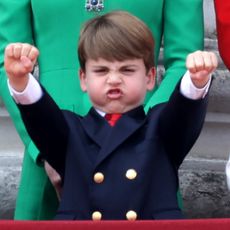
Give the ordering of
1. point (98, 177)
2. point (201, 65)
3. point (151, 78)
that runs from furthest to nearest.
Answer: point (151, 78) < point (98, 177) < point (201, 65)

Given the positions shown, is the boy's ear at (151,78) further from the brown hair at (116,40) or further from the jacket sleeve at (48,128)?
the jacket sleeve at (48,128)

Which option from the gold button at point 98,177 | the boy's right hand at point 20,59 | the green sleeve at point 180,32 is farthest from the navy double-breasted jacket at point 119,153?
the green sleeve at point 180,32

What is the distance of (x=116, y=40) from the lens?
2041 mm

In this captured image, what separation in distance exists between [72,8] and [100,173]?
0.43 m

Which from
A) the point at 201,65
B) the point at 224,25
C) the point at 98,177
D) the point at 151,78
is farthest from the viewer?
the point at 224,25

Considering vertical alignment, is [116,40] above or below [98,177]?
above

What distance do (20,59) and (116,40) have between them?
0.77ft

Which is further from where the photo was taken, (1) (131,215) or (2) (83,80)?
(2) (83,80)

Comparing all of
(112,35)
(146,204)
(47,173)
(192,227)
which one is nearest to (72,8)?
(112,35)

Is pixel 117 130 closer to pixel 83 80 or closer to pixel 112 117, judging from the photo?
pixel 112 117

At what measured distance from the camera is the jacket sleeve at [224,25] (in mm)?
2215

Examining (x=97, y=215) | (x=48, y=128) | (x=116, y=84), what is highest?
(x=116, y=84)

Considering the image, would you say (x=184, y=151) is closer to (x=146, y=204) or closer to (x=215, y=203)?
(x=146, y=204)

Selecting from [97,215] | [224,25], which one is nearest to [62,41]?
[224,25]
